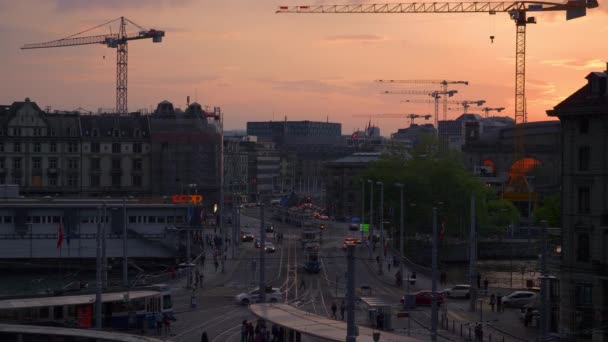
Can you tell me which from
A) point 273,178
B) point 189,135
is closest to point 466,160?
point 189,135

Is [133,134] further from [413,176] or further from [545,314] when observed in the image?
[545,314]

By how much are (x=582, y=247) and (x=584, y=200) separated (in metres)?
1.81

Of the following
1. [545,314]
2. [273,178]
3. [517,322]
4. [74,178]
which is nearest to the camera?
[545,314]

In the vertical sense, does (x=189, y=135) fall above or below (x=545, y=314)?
above

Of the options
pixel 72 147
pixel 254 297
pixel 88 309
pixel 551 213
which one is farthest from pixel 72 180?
pixel 88 309

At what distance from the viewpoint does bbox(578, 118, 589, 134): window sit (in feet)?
128

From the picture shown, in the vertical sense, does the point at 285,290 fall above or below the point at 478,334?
below

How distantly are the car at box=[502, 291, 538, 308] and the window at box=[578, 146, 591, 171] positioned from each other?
11225 millimetres

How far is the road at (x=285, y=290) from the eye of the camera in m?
40.3

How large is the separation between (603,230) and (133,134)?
71706 mm

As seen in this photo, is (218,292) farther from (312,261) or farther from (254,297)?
(312,261)

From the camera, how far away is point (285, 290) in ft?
172

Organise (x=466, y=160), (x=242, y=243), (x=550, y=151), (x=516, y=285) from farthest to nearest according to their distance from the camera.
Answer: (x=466, y=160) < (x=550, y=151) < (x=242, y=243) < (x=516, y=285)

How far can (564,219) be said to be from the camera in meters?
40.1
